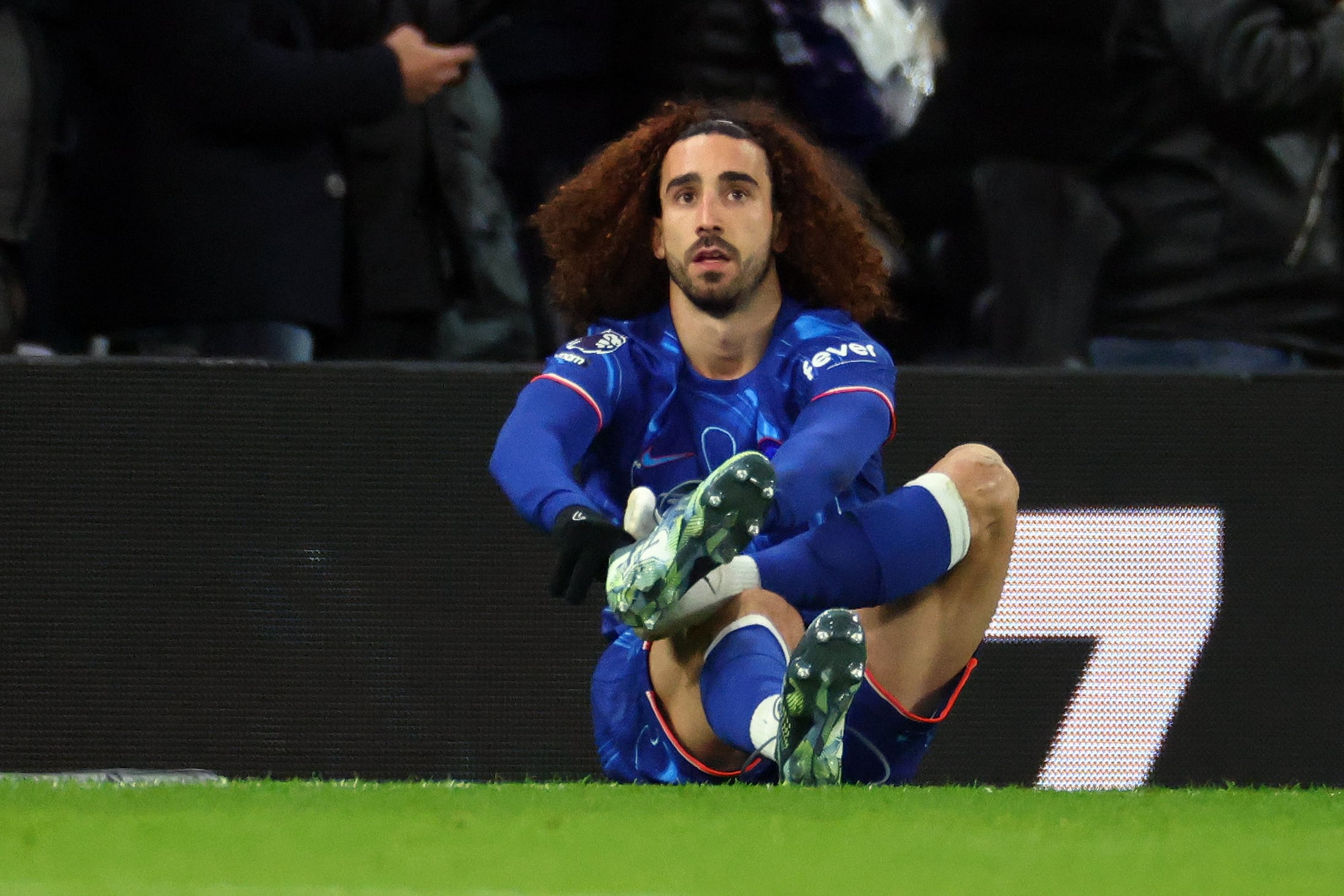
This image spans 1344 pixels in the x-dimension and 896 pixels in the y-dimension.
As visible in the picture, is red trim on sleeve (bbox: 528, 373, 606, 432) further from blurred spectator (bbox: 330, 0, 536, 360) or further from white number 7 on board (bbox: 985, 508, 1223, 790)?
blurred spectator (bbox: 330, 0, 536, 360)

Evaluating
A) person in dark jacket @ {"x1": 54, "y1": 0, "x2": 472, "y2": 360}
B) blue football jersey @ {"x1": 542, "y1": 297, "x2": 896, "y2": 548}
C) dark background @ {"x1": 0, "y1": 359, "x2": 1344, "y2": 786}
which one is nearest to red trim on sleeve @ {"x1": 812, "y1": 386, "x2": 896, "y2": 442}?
blue football jersey @ {"x1": 542, "y1": 297, "x2": 896, "y2": 548}

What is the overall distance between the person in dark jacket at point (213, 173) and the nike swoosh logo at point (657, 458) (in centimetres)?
101

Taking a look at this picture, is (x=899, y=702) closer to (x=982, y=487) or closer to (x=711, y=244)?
(x=982, y=487)

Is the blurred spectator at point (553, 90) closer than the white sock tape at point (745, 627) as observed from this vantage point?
No

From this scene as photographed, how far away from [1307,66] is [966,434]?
46.0 inches

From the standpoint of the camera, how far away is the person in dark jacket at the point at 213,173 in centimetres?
320

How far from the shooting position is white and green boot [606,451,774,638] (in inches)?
77.7

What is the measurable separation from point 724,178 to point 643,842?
1.09 meters

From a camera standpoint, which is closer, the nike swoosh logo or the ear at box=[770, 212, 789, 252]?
the nike swoosh logo

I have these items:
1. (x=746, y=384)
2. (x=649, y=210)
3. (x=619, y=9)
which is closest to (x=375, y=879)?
(x=746, y=384)

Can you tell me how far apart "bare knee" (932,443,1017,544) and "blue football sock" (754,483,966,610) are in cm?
5

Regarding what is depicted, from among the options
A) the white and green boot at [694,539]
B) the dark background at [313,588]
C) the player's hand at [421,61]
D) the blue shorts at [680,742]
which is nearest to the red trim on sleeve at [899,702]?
the blue shorts at [680,742]

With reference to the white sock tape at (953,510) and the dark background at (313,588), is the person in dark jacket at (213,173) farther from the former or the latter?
the white sock tape at (953,510)

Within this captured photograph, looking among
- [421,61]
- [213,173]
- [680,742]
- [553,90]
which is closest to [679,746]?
[680,742]
